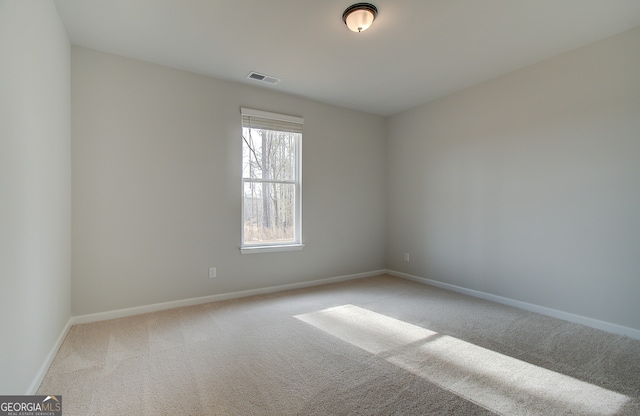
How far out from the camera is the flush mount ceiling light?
88.7 inches

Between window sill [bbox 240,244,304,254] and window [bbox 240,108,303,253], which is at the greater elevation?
window [bbox 240,108,303,253]

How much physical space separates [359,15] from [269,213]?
8.49 feet

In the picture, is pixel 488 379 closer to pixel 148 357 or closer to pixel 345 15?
pixel 148 357

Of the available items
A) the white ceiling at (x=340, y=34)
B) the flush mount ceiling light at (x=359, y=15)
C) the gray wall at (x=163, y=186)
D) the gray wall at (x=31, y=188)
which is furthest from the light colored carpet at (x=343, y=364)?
the white ceiling at (x=340, y=34)

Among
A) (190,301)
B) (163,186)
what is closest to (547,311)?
(190,301)

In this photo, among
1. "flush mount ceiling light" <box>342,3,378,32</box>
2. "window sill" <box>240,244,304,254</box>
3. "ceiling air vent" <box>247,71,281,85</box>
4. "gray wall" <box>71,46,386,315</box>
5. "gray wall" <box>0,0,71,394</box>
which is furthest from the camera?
"window sill" <box>240,244,304,254</box>

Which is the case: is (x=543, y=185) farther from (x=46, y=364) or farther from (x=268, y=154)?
(x=46, y=364)

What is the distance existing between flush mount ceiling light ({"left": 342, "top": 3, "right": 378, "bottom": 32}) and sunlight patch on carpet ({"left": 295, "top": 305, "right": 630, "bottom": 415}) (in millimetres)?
2658

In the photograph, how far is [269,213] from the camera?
4.03 metres

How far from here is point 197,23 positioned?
8.18 ft

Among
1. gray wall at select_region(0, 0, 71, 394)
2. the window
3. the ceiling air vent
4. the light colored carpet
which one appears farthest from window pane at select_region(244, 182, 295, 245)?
gray wall at select_region(0, 0, 71, 394)

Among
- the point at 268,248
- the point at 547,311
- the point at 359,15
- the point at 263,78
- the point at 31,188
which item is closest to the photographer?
the point at 31,188

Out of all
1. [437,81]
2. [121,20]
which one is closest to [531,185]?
[437,81]

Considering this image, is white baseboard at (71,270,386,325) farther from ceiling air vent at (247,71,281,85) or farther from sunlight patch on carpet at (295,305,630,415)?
ceiling air vent at (247,71,281,85)
